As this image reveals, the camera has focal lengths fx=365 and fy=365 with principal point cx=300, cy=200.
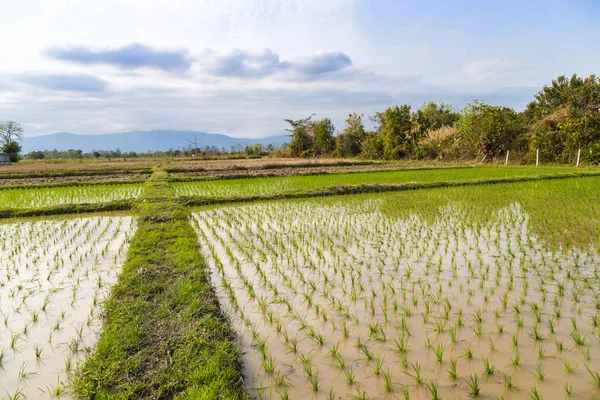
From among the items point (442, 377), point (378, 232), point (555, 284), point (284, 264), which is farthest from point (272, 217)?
point (442, 377)

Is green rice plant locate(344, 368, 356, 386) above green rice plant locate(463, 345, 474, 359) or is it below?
below

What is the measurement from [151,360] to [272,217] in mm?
5461

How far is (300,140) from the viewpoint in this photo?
37.2m

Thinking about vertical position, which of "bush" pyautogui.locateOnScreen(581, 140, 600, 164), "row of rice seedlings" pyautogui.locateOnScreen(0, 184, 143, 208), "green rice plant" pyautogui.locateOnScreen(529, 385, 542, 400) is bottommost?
"green rice plant" pyautogui.locateOnScreen(529, 385, 542, 400)

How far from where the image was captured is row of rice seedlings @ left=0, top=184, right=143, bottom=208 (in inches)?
388

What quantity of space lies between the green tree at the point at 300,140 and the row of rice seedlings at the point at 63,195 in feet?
81.0

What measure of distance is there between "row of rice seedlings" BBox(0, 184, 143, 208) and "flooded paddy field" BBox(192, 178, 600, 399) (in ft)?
18.0

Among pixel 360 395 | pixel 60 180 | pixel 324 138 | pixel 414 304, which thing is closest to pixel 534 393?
pixel 360 395

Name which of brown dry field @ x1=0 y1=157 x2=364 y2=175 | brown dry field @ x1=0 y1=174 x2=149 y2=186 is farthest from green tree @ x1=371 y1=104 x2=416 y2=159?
brown dry field @ x1=0 y1=174 x2=149 y2=186

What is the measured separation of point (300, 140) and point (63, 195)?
27.6m

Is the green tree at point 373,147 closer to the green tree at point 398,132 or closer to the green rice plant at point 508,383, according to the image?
the green tree at point 398,132

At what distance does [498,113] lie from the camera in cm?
2292

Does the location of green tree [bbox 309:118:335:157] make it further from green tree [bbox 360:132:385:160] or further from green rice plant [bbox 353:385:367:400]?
green rice plant [bbox 353:385:367:400]

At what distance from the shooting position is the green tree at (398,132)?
2859 cm
